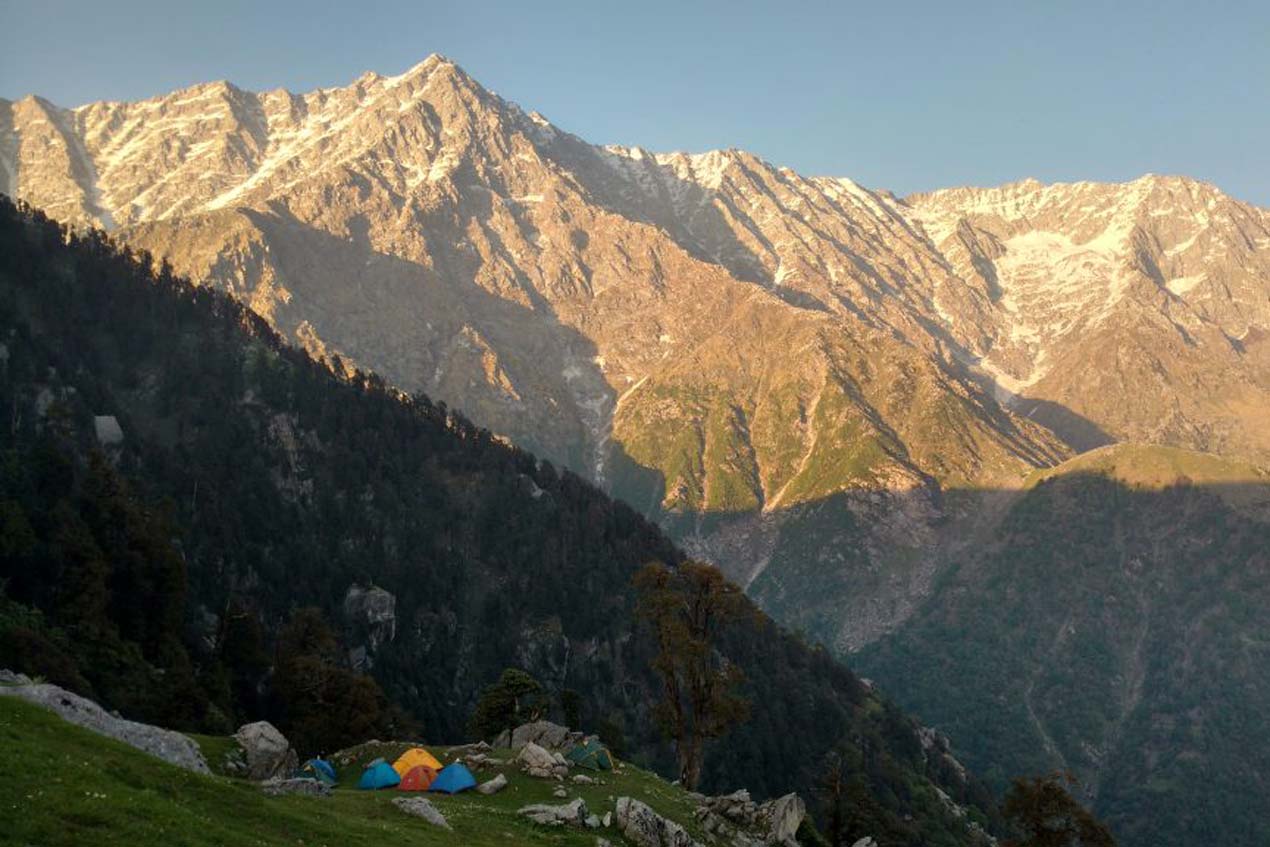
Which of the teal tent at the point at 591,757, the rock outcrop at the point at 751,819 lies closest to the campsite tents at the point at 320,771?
the teal tent at the point at 591,757

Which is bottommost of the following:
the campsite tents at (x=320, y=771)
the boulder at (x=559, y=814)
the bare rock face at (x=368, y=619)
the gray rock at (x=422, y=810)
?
the bare rock face at (x=368, y=619)

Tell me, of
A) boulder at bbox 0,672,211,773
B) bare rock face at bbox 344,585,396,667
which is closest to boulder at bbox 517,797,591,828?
boulder at bbox 0,672,211,773

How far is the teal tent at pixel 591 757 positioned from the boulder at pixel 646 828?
1933 centimetres

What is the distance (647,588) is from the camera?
84125 mm

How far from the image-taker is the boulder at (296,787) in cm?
4809

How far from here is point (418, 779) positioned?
63562 mm

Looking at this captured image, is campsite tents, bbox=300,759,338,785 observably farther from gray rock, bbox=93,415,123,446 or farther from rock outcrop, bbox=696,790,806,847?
gray rock, bbox=93,415,123,446

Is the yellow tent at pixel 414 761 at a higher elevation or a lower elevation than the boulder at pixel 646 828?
lower

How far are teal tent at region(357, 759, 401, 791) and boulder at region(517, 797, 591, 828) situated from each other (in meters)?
15.7

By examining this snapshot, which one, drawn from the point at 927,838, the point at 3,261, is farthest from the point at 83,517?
the point at 927,838

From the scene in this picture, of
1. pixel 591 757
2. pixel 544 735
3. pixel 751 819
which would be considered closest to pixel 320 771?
pixel 591 757

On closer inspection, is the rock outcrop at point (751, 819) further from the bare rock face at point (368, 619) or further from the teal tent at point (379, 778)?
the bare rock face at point (368, 619)

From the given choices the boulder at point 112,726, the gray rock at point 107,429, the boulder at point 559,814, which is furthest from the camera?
the gray rock at point 107,429

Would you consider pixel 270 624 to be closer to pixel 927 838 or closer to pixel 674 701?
pixel 674 701
